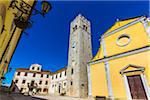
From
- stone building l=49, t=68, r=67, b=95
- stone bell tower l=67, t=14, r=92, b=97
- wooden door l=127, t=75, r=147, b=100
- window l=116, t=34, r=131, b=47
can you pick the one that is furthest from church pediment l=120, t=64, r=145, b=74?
stone building l=49, t=68, r=67, b=95

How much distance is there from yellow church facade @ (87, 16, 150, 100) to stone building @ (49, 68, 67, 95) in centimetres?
1602

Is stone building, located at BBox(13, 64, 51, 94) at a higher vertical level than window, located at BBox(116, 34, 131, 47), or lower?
lower

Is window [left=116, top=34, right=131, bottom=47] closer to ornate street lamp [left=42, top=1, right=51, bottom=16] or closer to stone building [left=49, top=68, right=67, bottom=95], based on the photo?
ornate street lamp [left=42, top=1, right=51, bottom=16]

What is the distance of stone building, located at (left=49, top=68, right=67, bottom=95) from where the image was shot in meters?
28.1

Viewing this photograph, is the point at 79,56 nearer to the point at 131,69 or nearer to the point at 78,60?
the point at 78,60

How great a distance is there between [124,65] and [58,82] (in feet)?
72.8

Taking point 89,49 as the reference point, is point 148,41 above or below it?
below

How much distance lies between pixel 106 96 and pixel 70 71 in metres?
11.6

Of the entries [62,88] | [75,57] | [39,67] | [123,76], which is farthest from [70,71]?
[39,67]

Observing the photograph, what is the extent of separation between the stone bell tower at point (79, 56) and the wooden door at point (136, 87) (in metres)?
9.54

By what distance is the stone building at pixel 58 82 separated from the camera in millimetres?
28094

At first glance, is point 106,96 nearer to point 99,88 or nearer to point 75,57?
point 99,88

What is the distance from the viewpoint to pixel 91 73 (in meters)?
13.5

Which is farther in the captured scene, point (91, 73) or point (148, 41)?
point (91, 73)
